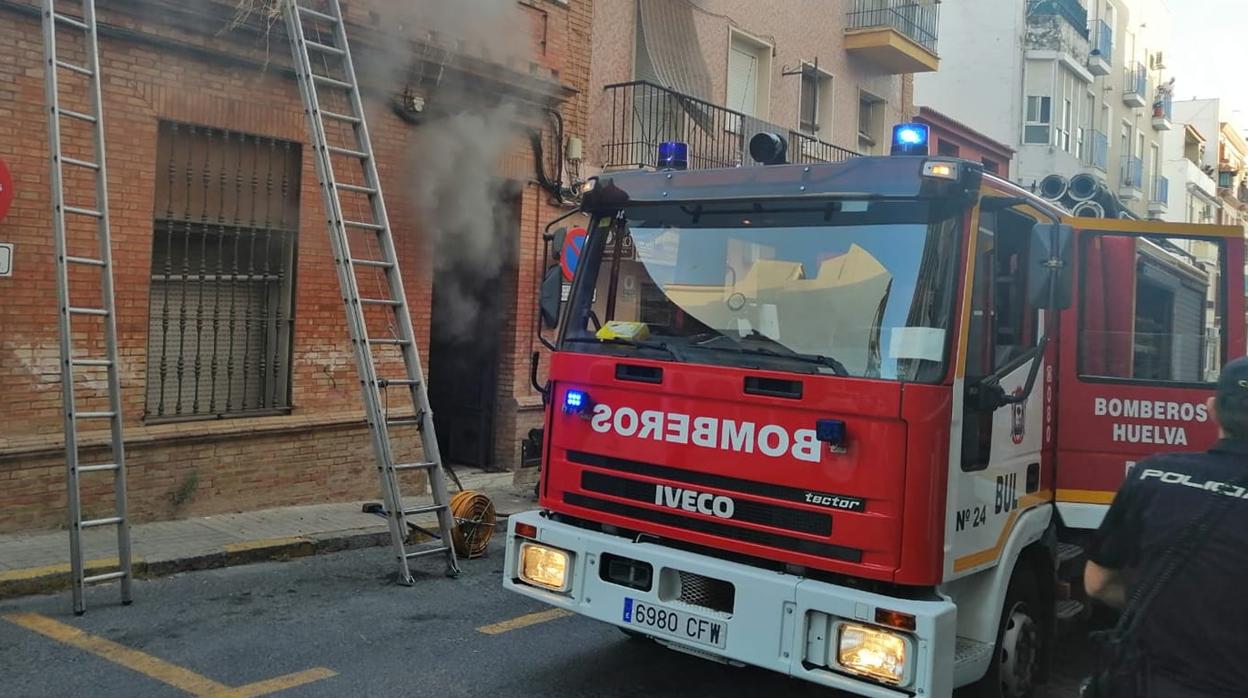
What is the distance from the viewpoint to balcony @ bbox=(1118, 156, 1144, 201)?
31625 mm

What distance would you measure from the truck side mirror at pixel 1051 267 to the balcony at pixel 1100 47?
88.3 feet

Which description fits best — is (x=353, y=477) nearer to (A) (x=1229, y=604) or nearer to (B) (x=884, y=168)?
(B) (x=884, y=168)

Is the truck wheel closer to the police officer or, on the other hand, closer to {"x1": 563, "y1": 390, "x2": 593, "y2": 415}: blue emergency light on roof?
the police officer

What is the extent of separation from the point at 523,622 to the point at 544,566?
1463mm

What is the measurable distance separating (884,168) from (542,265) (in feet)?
23.9

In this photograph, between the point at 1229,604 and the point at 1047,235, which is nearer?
the point at 1229,604

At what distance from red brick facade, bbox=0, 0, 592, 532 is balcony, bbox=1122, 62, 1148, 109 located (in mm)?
26947

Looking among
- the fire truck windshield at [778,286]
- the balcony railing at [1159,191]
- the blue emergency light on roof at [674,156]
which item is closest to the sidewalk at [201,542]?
the fire truck windshield at [778,286]

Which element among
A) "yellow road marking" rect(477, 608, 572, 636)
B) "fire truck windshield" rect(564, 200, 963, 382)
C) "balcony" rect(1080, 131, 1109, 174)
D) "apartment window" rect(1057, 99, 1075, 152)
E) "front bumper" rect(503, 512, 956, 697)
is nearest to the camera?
"front bumper" rect(503, 512, 956, 697)

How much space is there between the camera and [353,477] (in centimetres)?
924

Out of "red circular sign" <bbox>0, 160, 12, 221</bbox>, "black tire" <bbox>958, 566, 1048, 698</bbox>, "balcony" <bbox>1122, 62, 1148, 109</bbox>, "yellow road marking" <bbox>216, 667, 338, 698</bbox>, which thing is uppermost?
"balcony" <bbox>1122, 62, 1148, 109</bbox>

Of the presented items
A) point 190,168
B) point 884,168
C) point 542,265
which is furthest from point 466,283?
point 884,168

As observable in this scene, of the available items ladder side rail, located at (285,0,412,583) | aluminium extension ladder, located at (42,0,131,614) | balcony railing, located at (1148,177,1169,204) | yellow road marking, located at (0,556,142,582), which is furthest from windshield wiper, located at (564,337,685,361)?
balcony railing, located at (1148,177,1169,204)

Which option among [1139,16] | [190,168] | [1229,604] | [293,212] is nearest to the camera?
[1229,604]
